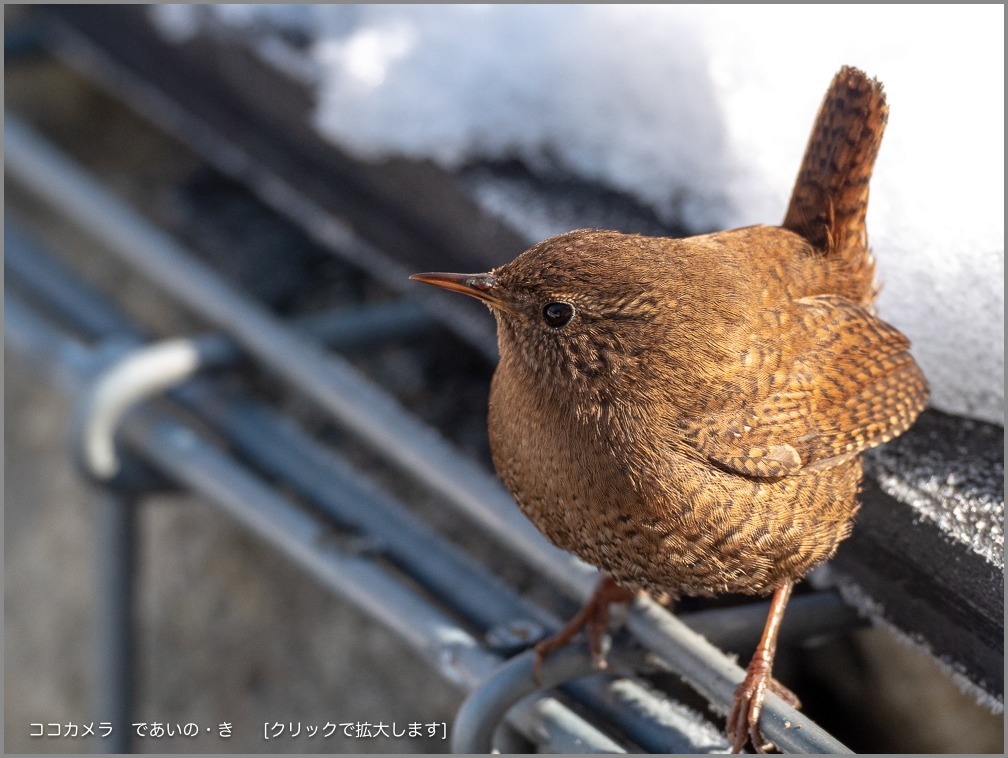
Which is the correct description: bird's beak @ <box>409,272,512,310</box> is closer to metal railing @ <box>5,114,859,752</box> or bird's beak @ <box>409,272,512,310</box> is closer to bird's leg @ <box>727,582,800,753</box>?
Result: metal railing @ <box>5,114,859,752</box>

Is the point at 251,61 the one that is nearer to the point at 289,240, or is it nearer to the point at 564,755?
the point at 289,240

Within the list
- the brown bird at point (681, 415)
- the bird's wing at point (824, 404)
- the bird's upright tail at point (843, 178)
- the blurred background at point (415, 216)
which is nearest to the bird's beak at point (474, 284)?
the brown bird at point (681, 415)

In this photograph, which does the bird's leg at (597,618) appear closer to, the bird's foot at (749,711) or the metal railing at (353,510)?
the metal railing at (353,510)

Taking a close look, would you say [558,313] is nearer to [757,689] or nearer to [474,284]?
[474,284]

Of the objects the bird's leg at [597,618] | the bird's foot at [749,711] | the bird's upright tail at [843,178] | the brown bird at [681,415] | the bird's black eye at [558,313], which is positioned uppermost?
the bird's upright tail at [843,178]

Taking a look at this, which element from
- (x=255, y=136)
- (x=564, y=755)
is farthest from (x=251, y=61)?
(x=564, y=755)

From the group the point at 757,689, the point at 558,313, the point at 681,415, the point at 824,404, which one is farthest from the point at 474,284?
the point at 757,689
